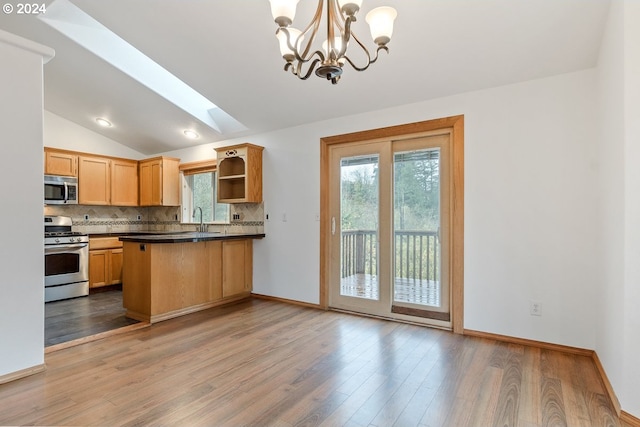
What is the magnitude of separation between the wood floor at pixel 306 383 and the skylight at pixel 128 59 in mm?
2886

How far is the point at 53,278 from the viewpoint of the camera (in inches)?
172

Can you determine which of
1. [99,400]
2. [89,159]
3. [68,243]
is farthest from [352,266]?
[89,159]

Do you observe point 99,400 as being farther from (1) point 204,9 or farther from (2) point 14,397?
(1) point 204,9

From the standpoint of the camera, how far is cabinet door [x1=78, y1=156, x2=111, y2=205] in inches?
201

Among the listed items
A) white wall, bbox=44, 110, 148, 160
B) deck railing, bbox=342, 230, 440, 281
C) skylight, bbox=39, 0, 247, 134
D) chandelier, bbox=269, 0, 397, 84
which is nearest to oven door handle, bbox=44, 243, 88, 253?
white wall, bbox=44, 110, 148, 160

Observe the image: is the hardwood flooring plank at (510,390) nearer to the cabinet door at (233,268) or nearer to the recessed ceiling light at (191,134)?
the cabinet door at (233,268)

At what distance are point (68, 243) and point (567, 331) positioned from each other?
231 inches

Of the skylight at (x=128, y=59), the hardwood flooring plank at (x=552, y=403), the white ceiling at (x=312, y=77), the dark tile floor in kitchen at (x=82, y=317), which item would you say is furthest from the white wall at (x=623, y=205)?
the dark tile floor in kitchen at (x=82, y=317)

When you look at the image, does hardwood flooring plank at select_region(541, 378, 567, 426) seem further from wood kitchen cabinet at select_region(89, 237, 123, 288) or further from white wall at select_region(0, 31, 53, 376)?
wood kitchen cabinet at select_region(89, 237, 123, 288)

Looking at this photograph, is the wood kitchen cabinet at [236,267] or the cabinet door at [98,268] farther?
the cabinet door at [98,268]

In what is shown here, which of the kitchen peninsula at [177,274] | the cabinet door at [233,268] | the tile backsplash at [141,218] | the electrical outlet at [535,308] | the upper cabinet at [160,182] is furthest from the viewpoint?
the upper cabinet at [160,182]

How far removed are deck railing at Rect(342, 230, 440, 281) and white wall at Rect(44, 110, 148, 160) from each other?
4522 millimetres

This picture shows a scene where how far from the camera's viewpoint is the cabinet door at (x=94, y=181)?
510 centimetres

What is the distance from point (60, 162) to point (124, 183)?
96cm
